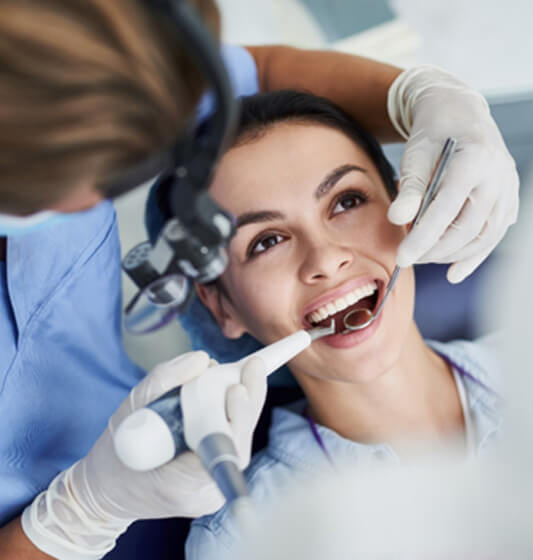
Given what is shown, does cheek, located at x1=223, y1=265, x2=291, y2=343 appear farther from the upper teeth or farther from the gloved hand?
the gloved hand

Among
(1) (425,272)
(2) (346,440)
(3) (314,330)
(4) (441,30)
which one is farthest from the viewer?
(4) (441,30)

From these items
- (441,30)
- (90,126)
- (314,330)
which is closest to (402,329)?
(314,330)

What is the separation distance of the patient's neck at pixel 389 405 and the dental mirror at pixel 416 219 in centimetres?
15

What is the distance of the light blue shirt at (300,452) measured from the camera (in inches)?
48.1

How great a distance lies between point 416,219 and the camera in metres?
1.10

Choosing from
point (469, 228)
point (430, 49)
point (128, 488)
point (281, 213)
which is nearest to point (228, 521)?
point (128, 488)

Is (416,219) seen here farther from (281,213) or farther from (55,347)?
(55,347)

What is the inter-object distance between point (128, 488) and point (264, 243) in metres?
0.57

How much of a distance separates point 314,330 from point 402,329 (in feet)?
0.74

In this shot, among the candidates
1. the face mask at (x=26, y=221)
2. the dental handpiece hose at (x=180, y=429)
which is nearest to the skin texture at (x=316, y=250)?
the dental handpiece hose at (x=180, y=429)

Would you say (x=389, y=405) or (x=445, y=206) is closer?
(x=445, y=206)

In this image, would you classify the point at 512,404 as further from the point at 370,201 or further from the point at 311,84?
the point at 311,84

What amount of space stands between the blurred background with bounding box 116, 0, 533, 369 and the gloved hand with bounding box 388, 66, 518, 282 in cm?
61

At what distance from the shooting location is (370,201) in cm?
122
